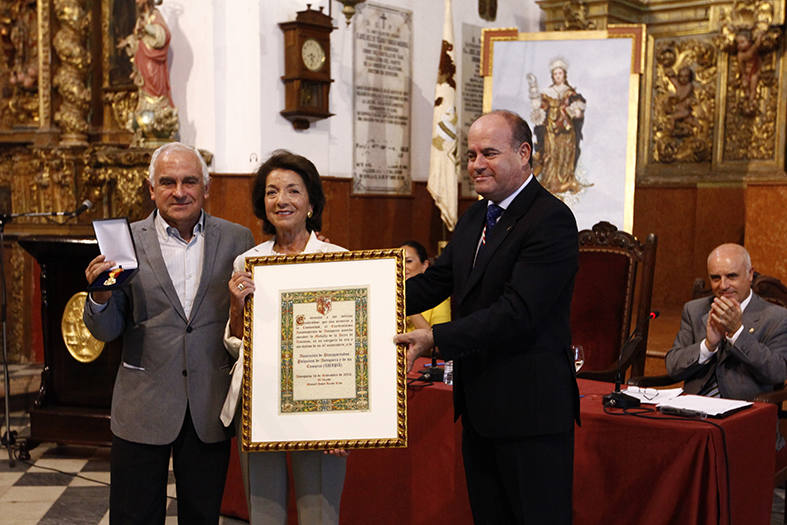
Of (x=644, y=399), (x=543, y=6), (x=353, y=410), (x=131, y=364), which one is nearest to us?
(x=353, y=410)

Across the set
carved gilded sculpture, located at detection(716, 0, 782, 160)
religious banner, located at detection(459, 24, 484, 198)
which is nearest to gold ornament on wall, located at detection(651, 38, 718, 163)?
carved gilded sculpture, located at detection(716, 0, 782, 160)

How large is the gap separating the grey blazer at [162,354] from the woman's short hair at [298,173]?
0.25m

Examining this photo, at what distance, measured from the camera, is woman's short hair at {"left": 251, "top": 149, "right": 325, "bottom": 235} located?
2.82 m

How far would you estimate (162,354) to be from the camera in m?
2.72

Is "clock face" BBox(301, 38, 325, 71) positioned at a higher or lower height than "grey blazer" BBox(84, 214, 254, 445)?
higher

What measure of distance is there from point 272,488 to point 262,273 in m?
0.68

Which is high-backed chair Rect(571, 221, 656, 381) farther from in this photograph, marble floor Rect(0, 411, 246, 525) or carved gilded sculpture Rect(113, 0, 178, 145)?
carved gilded sculpture Rect(113, 0, 178, 145)

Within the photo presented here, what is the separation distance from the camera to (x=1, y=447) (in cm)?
573

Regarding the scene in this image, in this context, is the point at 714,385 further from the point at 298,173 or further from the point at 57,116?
the point at 57,116

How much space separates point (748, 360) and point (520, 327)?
178 cm

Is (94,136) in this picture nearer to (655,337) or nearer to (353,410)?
(655,337)

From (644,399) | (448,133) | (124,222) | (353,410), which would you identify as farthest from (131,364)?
(448,133)

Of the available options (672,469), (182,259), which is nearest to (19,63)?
(182,259)

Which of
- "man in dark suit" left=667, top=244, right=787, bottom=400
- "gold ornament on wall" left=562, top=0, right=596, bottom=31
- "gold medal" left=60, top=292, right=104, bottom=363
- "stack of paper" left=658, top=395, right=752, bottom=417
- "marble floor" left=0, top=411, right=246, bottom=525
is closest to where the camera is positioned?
"stack of paper" left=658, top=395, right=752, bottom=417
